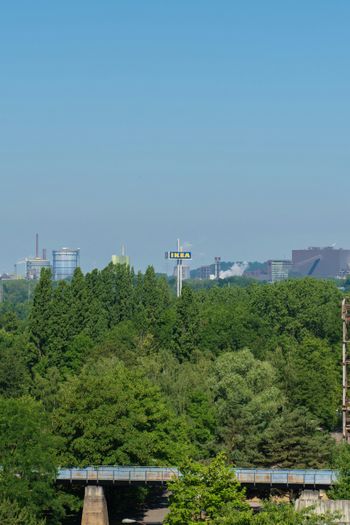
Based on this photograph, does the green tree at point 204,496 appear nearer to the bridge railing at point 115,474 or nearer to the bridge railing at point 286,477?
the bridge railing at point 115,474

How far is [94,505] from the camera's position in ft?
243

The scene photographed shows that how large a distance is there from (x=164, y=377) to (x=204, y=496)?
3680cm

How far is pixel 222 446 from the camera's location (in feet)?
275

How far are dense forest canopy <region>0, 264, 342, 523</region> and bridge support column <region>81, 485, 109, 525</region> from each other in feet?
5.77

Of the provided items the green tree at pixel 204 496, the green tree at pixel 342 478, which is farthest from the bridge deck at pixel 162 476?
the green tree at pixel 204 496

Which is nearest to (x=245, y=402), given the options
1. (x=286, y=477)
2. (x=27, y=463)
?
(x=286, y=477)

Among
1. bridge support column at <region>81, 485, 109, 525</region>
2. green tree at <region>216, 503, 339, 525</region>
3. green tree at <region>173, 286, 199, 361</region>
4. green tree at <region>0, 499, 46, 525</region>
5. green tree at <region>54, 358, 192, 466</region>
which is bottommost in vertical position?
bridge support column at <region>81, 485, 109, 525</region>

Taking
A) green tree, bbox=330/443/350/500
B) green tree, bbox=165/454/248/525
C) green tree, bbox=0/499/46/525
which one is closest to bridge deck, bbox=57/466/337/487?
green tree, bbox=330/443/350/500

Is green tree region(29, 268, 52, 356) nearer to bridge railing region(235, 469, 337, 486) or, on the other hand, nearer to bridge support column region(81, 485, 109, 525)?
bridge support column region(81, 485, 109, 525)

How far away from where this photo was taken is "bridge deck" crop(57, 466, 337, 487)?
2889 inches

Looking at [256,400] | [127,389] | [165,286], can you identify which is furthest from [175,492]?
[165,286]

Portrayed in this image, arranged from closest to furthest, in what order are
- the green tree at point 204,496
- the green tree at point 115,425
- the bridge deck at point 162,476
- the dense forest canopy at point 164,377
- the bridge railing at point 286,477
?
the green tree at point 204,496 → the bridge railing at point 286,477 → the bridge deck at point 162,476 → the green tree at point 115,425 → the dense forest canopy at point 164,377

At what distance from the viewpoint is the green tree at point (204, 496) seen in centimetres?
6103

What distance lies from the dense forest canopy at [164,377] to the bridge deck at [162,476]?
110 centimetres
